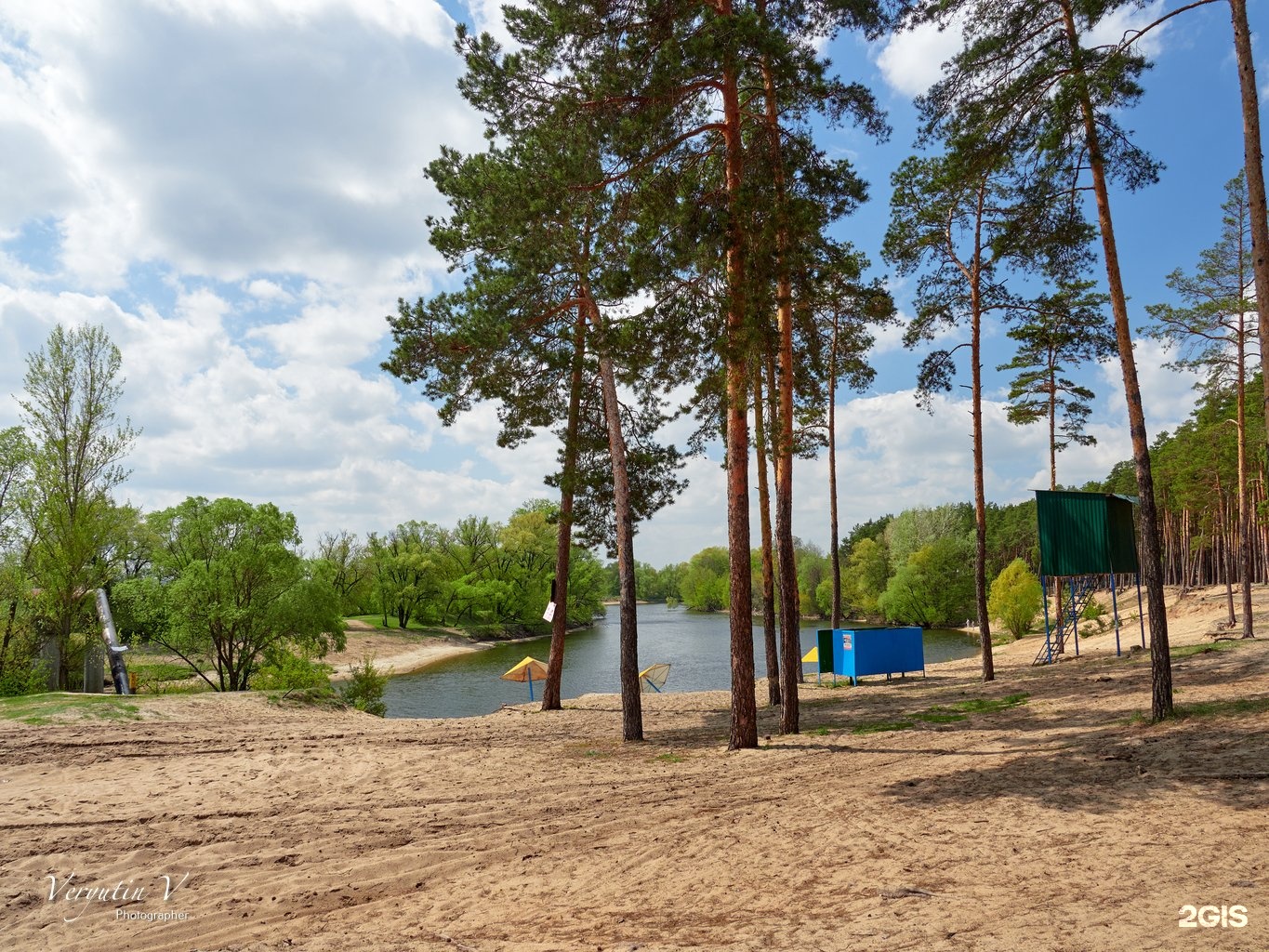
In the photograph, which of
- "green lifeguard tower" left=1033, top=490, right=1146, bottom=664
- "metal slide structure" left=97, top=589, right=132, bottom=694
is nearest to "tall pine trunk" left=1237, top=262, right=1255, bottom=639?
"green lifeguard tower" left=1033, top=490, right=1146, bottom=664

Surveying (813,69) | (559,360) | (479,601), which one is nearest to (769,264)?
(813,69)

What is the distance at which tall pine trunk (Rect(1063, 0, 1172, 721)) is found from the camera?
955 cm

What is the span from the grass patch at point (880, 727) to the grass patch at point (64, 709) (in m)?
12.9

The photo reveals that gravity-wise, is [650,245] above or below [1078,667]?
above

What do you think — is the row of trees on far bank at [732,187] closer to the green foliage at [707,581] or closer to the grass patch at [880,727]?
the grass patch at [880,727]

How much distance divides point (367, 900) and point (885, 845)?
3.96m

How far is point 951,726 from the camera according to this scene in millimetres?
11547

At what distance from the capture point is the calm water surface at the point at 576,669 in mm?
26844

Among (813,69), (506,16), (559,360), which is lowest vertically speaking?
(559,360)

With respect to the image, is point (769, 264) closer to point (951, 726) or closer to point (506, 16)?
point (506, 16)

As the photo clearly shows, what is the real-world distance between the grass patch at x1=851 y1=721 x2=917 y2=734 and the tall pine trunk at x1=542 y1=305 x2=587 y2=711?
6.52 meters

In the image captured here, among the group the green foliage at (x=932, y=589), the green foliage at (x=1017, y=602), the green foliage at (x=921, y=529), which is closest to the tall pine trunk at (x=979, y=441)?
the green foliage at (x=1017, y=602)

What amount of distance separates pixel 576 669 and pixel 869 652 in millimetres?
19560

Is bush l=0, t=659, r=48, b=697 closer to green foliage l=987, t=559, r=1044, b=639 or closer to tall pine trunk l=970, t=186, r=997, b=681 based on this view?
tall pine trunk l=970, t=186, r=997, b=681
